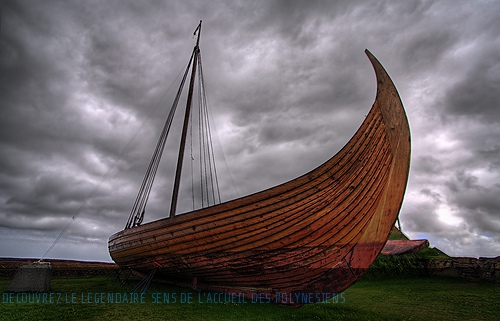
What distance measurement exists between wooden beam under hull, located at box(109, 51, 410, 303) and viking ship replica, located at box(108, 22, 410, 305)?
16 mm

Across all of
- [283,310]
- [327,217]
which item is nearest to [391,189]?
[327,217]

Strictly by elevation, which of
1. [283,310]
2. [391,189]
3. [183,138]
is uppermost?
[183,138]

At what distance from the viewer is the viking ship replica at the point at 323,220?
15.0 ft

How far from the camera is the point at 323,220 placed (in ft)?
15.4

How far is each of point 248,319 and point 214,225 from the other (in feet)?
5.85

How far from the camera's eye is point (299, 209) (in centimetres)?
477

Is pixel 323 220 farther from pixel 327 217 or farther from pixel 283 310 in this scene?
pixel 283 310

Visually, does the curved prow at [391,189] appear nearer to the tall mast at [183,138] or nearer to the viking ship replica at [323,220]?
the viking ship replica at [323,220]

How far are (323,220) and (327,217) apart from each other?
0.09 meters

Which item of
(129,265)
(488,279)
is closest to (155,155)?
(129,265)

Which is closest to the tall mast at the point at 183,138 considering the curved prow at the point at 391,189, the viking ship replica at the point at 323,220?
the viking ship replica at the point at 323,220

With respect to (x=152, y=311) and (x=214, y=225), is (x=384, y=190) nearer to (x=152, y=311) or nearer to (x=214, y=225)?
(x=214, y=225)

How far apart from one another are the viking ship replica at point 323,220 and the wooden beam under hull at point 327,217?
16mm

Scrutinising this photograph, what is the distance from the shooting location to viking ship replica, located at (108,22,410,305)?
4566 millimetres
